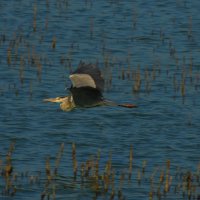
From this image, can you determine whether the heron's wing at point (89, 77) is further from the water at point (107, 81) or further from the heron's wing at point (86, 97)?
the water at point (107, 81)

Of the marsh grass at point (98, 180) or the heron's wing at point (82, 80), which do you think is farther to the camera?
the heron's wing at point (82, 80)

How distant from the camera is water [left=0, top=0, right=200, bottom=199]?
19453 millimetres

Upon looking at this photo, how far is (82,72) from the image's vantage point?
17.0 metres

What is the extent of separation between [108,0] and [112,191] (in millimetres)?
19153

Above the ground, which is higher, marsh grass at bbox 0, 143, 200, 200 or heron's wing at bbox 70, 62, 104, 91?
heron's wing at bbox 70, 62, 104, 91

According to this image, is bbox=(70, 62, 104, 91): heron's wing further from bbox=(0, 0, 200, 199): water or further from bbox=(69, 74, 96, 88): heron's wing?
bbox=(0, 0, 200, 199): water

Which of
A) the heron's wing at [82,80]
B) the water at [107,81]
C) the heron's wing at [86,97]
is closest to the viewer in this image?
the heron's wing at [82,80]

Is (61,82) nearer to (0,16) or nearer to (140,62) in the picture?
(140,62)

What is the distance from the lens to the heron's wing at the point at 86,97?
57.6ft

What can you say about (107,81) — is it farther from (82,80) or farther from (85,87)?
(82,80)

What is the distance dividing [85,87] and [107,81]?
7343mm

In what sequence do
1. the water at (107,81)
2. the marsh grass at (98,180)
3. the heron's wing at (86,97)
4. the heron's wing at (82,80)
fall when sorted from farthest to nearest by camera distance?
the water at (107,81) → the heron's wing at (86,97) → the heron's wing at (82,80) → the marsh grass at (98,180)

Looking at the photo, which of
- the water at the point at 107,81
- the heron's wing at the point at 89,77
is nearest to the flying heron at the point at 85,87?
the heron's wing at the point at 89,77

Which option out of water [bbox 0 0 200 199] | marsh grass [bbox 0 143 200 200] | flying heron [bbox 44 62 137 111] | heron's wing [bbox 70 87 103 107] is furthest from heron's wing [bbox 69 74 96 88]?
water [bbox 0 0 200 199]
